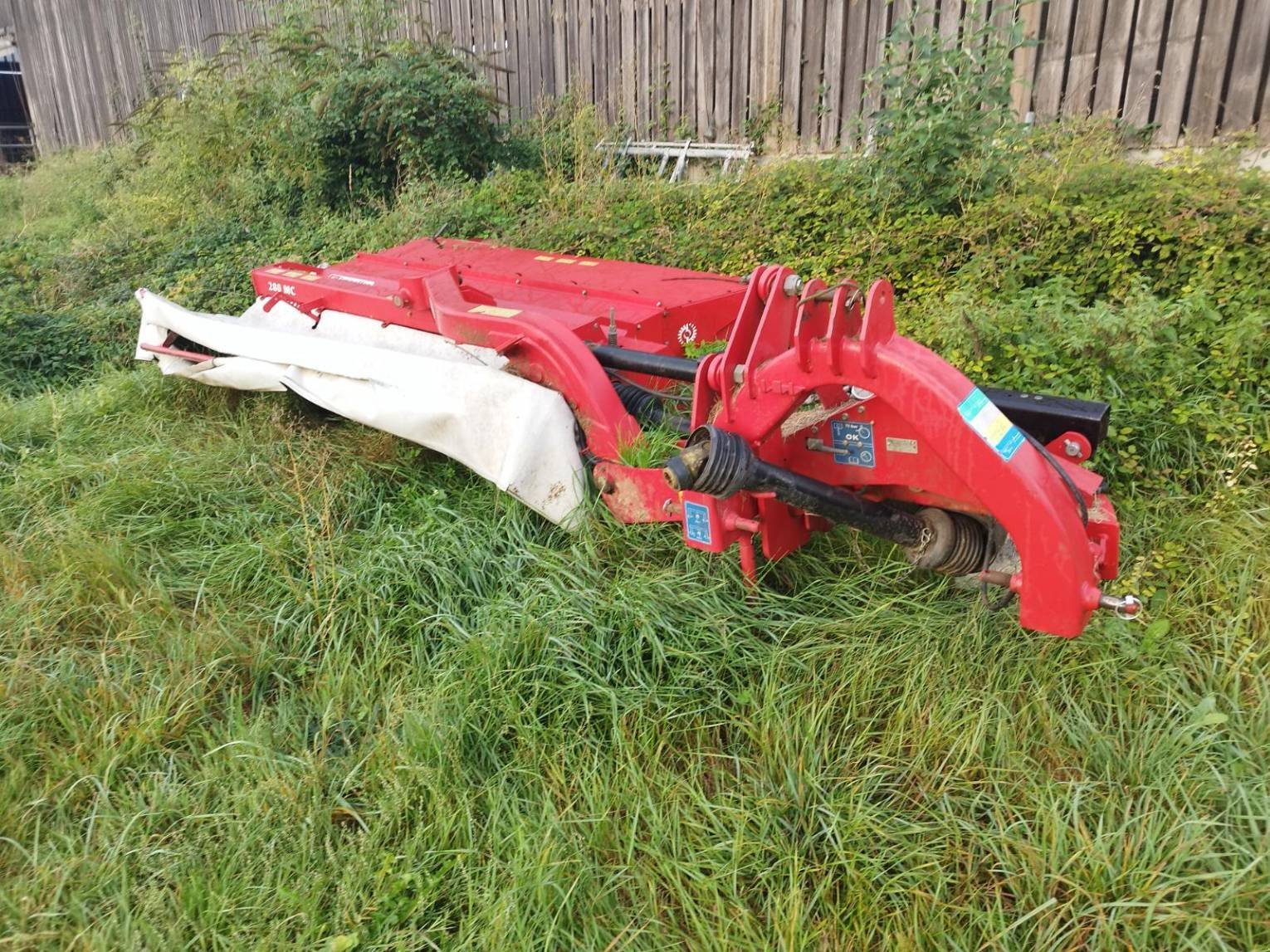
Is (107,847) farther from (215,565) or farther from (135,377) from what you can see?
(135,377)

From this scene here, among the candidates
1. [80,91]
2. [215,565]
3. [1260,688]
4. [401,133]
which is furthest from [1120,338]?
[80,91]

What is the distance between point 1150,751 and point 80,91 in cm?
1739

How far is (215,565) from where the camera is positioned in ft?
10.4

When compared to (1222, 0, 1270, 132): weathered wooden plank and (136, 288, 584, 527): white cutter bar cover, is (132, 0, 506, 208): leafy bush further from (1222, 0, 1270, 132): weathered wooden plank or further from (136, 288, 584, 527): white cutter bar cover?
(1222, 0, 1270, 132): weathered wooden plank

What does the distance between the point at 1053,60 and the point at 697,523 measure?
14.8ft

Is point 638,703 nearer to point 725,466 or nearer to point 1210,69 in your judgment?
point 725,466

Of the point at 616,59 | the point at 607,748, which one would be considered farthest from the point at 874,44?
the point at 607,748

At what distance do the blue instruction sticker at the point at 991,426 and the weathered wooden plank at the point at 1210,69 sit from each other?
12.0ft

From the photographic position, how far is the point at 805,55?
6.66m

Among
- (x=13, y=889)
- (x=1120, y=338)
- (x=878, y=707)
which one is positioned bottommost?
(x=13, y=889)

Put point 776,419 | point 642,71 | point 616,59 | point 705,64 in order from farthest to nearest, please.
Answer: point 616,59 → point 642,71 → point 705,64 → point 776,419

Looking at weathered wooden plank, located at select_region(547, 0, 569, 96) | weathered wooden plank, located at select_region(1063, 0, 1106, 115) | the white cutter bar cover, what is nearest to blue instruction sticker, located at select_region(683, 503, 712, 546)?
the white cutter bar cover

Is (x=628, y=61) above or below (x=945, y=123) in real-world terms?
above

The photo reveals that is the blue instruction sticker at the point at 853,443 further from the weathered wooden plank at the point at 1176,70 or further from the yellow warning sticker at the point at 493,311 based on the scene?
the weathered wooden plank at the point at 1176,70
